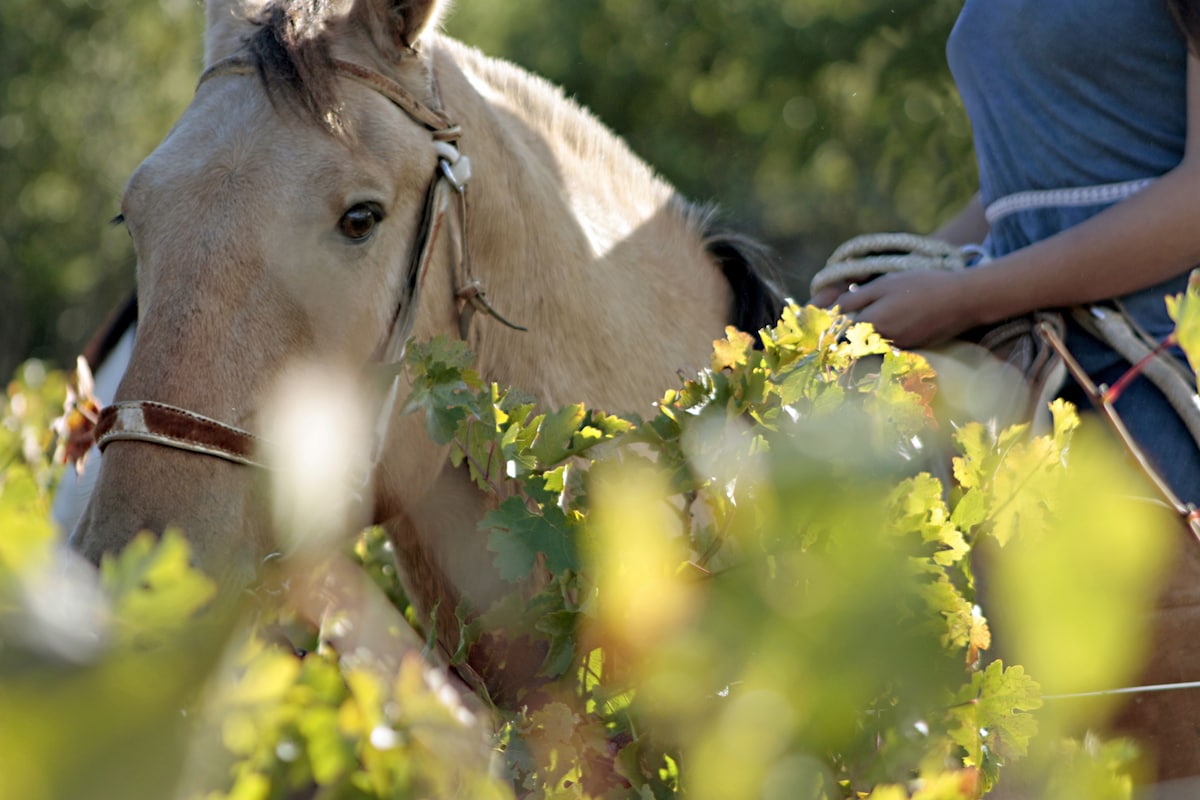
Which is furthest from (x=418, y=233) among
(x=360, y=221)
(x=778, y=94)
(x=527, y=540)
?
(x=778, y=94)

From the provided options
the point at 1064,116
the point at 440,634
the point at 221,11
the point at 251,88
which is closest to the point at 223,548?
the point at 440,634

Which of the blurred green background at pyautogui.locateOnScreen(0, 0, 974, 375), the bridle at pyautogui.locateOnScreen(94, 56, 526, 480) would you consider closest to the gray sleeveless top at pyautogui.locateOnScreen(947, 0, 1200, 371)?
the bridle at pyautogui.locateOnScreen(94, 56, 526, 480)

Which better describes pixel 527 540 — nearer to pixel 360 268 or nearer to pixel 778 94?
pixel 360 268

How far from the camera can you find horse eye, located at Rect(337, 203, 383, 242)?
184 cm

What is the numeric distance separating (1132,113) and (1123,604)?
1388 millimetres

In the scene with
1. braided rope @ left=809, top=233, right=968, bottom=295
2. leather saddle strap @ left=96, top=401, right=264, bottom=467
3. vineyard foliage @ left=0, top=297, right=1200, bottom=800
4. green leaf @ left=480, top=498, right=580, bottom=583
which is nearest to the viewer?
vineyard foliage @ left=0, top=297, right=1200, bottom=800

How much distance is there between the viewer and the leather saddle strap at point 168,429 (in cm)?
166

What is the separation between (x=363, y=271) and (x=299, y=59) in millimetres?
347

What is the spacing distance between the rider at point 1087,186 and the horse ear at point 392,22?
0.94m

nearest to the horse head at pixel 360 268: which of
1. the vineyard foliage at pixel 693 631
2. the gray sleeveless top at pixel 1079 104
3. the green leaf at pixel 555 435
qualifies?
the vineyard foliage at pixel 693 631

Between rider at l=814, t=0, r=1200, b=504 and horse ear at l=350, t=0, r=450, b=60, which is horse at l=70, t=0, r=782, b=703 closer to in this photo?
horse ear at l=350, t=0, r=450, b=60

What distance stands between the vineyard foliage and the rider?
62 centimetres

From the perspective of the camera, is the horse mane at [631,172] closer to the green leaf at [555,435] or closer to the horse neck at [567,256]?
→ the horse neck at [567,256]

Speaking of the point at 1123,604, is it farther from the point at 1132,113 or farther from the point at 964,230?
the point at 964,230
